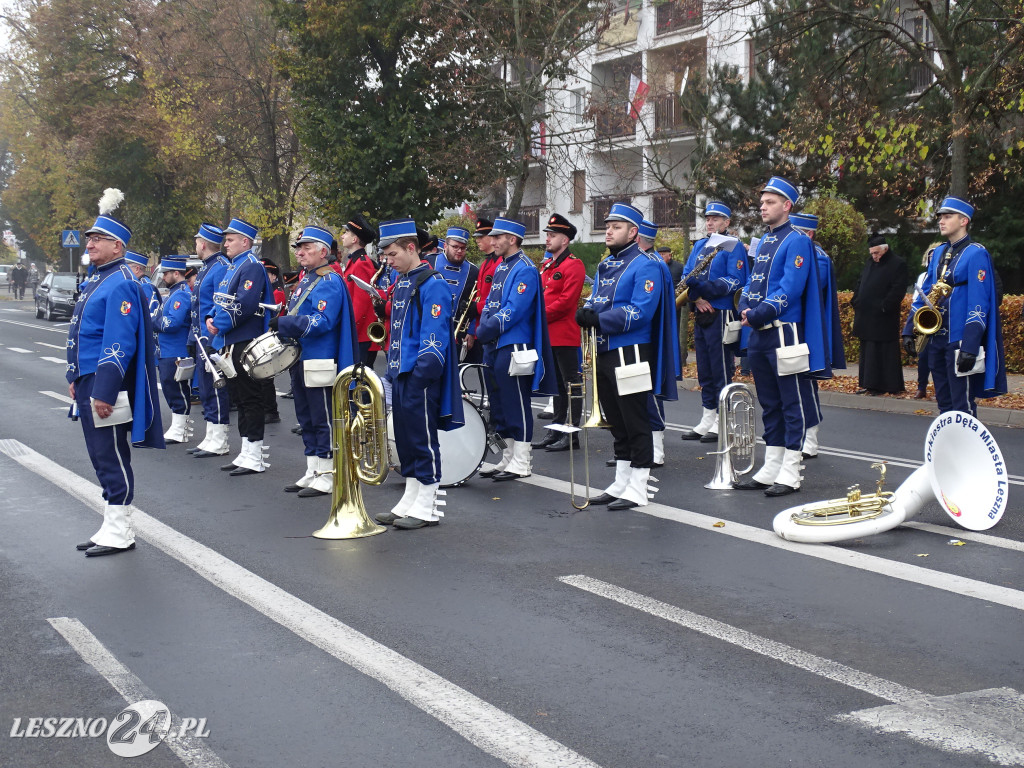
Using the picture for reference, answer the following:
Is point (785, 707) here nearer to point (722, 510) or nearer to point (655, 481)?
point (722, 510)

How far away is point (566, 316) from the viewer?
36.6ft

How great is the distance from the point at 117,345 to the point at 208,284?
12.4ft

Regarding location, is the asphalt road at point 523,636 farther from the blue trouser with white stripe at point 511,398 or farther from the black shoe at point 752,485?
the blue trouser with white stripe at point 511,398

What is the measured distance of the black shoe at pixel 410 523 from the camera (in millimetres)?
8078

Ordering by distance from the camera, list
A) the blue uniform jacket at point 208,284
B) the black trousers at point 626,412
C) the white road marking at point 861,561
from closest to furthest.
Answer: the white road marking at point 861,561 < the black trousers at point 626,412 < the blue uniform jacket at point 208,284

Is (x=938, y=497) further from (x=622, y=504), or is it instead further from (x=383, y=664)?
(x=383, y=664)

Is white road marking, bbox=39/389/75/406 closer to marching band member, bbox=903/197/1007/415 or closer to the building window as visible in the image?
marching band member, bbox=903/197/1007/415

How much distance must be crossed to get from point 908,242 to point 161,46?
2624 cm

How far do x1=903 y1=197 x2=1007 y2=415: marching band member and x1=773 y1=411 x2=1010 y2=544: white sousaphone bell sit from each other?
1.72 m

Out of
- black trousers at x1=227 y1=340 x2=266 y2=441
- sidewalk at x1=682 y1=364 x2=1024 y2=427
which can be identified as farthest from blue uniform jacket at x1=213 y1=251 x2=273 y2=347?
sidewalk at x1=682 y1=364 x2=1024 y2=427

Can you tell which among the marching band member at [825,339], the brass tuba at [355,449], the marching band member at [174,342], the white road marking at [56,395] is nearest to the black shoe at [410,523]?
the brass tuba at [355,449]

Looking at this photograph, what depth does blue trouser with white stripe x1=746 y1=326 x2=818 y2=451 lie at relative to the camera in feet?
29.2

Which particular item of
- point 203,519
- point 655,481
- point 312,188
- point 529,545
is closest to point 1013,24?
point 655,481

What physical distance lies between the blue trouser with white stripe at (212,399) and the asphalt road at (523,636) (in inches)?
90.9
